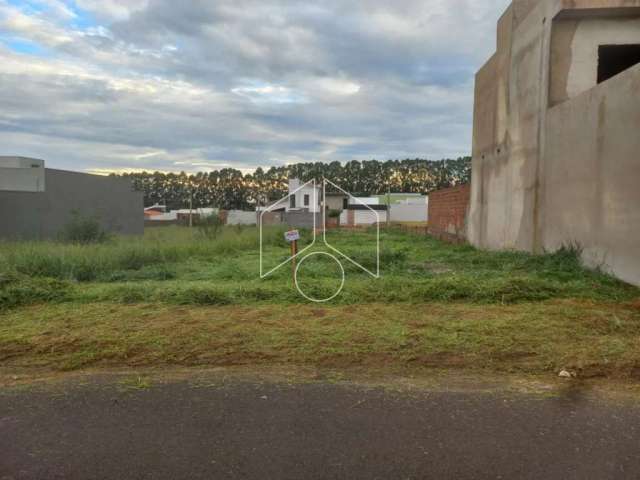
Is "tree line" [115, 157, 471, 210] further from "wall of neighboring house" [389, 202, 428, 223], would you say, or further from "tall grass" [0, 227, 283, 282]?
"tall grass" [0, 227, 283, 282]

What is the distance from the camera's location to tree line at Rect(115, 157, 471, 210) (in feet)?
320

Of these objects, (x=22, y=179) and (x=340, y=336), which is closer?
(x=340, y=336)

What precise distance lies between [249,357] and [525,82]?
410 inches

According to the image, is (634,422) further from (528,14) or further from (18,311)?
(528,14)

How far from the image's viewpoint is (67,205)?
23.0 metres

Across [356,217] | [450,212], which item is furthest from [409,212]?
[450,212]

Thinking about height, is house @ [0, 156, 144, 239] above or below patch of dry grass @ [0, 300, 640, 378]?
above

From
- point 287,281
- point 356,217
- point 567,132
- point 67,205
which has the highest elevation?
point 567,132

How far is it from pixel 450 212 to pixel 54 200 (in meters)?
17.6

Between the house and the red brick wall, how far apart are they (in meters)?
14.1

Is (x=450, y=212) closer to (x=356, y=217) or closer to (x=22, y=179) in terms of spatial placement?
(x=22, y=179)

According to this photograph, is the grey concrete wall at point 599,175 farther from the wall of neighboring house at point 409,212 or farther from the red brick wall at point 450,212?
the wall of neighboring house at point 409,212

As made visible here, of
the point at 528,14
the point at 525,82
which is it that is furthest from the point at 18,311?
the point at 528,14

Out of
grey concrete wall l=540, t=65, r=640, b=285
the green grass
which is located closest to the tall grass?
the green grass
